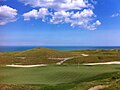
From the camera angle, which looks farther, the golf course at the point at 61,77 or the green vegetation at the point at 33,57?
the green vegetation at the point at 33,57

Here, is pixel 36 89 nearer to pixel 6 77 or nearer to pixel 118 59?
pixel 6 77

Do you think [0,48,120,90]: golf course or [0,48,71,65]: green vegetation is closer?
[0,48,120,90]: golf course

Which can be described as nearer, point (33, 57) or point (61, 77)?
point (61, 77)

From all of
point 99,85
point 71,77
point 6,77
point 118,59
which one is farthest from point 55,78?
point 118,59

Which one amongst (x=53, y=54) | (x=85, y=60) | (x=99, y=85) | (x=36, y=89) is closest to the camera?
(x=99, y=85)

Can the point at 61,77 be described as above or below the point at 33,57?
below

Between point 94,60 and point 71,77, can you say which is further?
point 94,60

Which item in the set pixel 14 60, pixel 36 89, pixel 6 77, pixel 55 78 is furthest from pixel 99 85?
pixel 14 60

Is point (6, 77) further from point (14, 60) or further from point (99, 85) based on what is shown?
point (14, 60)

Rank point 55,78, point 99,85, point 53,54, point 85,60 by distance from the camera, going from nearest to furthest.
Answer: point 99,85 < point 55,78 < point 85,60 < point 53,54
